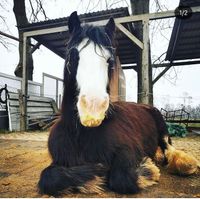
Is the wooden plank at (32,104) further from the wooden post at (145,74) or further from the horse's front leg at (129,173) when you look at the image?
the horse's front leg at (129,173)

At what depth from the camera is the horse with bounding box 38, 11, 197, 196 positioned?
149 cm

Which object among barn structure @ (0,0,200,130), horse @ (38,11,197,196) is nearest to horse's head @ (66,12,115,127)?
horse @ (38,11,197,196)

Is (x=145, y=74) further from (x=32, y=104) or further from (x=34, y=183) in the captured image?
(x=32, y=104)

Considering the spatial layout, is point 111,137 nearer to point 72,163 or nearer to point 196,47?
point 72,163

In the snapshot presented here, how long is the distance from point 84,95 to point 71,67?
1.12 ft

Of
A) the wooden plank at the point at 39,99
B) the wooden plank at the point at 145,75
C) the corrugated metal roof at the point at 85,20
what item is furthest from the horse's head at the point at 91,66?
the wooden plank at the point at 39,99

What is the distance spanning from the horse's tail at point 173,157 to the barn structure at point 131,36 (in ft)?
4.95

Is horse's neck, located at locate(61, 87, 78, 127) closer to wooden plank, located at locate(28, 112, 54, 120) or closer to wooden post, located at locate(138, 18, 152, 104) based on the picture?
wooden post, located at locate(138, 18, 152, 104)

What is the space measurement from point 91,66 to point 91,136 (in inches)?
19.4

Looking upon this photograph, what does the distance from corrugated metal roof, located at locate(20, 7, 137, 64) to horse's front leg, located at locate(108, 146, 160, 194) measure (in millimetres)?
3839

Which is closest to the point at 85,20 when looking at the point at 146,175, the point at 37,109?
the point at 37,109

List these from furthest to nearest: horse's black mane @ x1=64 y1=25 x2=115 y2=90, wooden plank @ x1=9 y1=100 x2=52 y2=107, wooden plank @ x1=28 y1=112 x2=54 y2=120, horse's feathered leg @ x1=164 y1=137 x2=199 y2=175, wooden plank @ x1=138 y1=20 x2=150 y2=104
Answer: wooden plank @ x1=28 y1=112 x2=54 y2=120 < wooden plank @ x1=9 y1=100 x2=52 y2=107 < wooden plank @ x1=138 y1=20 x2=150 y2=104 < horse's feathered leg @ x1=164 y1=137 x2=199 y2=175 < horse's black mane @ x1=64 y1=25 x2=115 y2=90

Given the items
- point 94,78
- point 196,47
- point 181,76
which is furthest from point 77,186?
point 181,76

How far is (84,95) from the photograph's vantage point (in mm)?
1430
